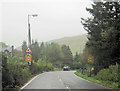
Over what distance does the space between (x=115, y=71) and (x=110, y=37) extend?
4.27 meters

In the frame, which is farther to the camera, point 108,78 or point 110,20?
point 108,78

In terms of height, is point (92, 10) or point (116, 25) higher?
point (92, 10)

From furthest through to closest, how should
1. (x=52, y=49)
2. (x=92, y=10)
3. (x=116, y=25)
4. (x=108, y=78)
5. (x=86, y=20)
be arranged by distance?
(x=52, y=49), (x=86, y=20), (x=92, y=10), (x=108, y=78), (x=116, y=25)

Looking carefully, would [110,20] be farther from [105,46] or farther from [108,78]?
[108,78]

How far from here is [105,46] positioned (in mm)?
17047

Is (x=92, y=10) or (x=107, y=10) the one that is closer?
(x=107, y=10)

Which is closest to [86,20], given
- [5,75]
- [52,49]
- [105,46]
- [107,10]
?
[107,10]

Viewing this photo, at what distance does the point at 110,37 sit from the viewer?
16047 millimetres

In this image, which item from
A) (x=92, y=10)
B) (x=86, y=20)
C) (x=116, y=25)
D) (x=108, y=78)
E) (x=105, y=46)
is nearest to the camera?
(x=116, y=25)

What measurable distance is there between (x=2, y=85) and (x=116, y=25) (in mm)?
9716

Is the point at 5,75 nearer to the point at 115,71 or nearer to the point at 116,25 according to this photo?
the point at 116,25

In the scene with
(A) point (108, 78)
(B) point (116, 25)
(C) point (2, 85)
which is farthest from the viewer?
(A) point (108, 78)

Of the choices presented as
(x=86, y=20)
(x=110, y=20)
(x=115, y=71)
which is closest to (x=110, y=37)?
(x=110, y=20)

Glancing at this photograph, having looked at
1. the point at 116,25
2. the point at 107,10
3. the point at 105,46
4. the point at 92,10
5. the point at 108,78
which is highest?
the point at 92,10
